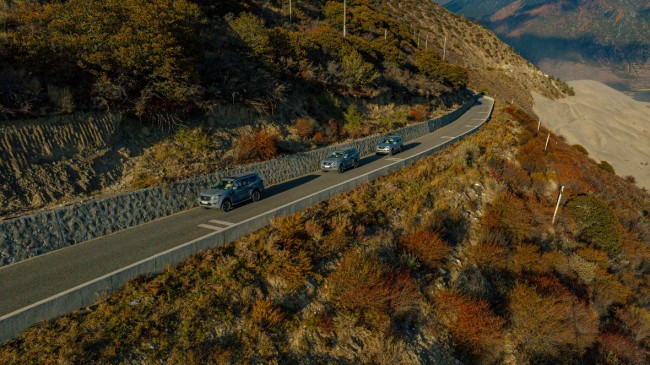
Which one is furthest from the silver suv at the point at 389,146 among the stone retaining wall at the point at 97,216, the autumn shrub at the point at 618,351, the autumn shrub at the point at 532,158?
the autumn shrub at the point at 618,351

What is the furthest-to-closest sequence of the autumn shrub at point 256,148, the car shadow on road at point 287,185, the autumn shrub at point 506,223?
the autumn shrub at point 256,148, the car shadow on road at point 287,185, the autumn shrub at point 506,223

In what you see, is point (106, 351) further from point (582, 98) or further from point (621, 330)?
point (582, 98)

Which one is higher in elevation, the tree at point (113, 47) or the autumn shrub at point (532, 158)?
the tree at point (113, 47)

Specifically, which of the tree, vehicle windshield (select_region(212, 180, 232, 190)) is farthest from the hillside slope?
vehicle windshield (select_region(212, 180, 232, 190))

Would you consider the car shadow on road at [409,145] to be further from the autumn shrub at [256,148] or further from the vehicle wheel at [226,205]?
the vehicle wheel at [226,205]

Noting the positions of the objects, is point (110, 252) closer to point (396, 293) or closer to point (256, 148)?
point (396, 293)

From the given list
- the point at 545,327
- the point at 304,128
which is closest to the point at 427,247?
the point at 545,327
